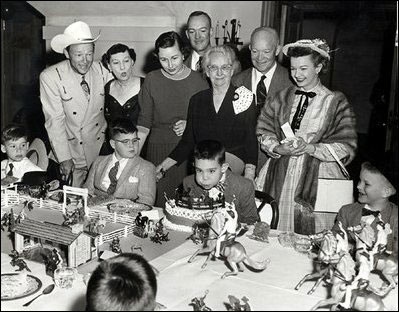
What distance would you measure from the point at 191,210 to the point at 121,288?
0.97 meters

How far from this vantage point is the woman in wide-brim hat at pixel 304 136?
2.63 m

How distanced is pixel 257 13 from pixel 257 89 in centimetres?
209

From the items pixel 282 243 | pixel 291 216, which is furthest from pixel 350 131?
pixel 282 243

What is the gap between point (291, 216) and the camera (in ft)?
9.10

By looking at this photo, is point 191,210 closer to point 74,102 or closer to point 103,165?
point 103,165

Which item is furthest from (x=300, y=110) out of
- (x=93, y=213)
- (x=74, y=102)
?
(x=74, y=102)

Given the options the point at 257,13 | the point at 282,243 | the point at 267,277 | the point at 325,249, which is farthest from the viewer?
the point at 257,13

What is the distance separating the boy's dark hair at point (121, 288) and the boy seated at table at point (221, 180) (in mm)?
1120

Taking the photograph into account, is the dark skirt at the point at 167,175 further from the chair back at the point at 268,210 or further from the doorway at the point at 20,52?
the doorway at the point at 20,52

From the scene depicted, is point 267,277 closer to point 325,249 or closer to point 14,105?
point 325,249

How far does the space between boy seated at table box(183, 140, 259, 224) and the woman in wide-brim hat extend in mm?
369

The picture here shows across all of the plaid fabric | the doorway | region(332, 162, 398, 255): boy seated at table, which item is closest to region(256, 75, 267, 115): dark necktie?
the plaid fabric

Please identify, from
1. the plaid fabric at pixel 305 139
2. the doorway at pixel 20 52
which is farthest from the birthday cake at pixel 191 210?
the doorway at pixel 20 52

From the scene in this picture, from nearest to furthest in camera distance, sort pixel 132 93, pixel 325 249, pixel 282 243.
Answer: pixel 325 249, pixel 282 243, pixel 132 93
